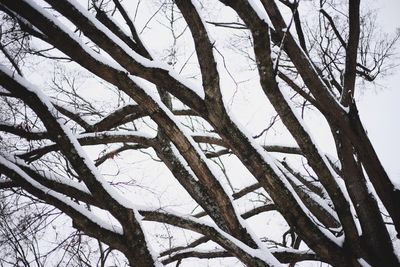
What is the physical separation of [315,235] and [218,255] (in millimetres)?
1756

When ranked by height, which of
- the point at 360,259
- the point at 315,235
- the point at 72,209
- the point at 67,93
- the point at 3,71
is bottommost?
the point at 360,259

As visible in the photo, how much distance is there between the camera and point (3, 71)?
8.31 ft

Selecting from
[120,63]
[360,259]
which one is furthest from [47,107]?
[360,259]

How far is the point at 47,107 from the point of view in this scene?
2592 millimetres

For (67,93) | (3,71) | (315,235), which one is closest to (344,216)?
(315,235)

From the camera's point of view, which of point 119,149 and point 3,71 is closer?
point 3,71

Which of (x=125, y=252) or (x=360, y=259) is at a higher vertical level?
(x=125, y=252)

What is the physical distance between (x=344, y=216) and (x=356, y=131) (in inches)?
37.0

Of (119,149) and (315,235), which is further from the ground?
(119,149)

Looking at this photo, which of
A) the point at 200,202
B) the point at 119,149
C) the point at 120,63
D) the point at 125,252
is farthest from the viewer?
the point at 119,149

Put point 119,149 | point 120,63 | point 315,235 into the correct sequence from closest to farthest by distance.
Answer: point 120,63 → point 315,235 → point 119,149

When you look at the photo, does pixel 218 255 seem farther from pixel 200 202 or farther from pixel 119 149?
pixel 119 149

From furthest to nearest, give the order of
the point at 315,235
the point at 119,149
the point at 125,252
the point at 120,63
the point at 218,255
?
the point at 119,149, the point at 218,255, the point at 315,235, the point at 125,252, the point at 120,63

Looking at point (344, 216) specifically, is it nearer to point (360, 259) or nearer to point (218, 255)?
point (360, 259)
